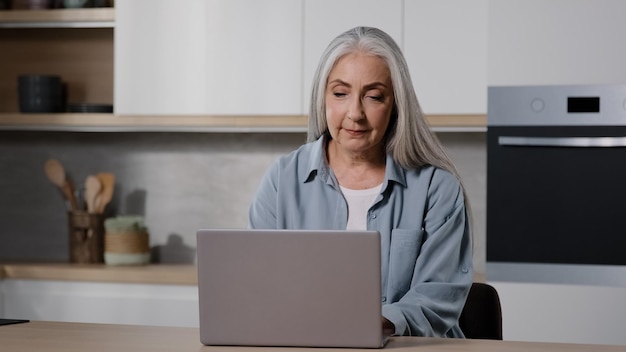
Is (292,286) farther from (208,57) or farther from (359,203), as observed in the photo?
(208,57)

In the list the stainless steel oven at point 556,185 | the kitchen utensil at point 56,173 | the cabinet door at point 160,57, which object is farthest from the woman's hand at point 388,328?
the kitchen utensil at point 56,173

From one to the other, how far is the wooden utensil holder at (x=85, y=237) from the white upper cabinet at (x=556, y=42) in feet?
5.54

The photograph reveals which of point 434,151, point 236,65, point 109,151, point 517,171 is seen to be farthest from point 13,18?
point 434,151

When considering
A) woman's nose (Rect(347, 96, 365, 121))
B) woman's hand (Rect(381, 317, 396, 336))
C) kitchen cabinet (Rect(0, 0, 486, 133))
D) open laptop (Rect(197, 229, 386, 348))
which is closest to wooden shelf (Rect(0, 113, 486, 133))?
kitchen cabinet (Rect(0, 0, 486, 133))

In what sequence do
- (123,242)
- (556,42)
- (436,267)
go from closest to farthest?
(436,267) → (556,42) → (123,242)

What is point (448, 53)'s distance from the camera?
363 centimetres

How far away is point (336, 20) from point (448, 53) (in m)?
0.43

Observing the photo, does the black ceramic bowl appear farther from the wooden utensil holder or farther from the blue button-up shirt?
the blue button-up shirt

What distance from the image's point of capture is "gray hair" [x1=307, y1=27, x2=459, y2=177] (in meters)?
2.30

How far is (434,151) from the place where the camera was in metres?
2.35

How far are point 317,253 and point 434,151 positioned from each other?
2.17 ft

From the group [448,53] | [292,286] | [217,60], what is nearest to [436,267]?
[292,286]

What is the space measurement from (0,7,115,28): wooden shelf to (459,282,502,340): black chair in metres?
2.14

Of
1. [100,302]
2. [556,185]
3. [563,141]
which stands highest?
[563,141]
